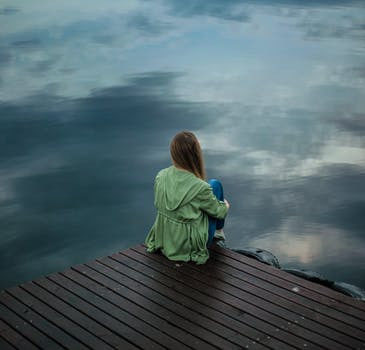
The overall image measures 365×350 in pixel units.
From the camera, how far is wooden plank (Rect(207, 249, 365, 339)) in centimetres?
382

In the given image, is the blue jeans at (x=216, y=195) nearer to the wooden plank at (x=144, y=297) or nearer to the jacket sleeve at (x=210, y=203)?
the jacket sleeve at (x=210, y=203)

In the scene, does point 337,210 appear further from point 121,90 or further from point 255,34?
point 255,34

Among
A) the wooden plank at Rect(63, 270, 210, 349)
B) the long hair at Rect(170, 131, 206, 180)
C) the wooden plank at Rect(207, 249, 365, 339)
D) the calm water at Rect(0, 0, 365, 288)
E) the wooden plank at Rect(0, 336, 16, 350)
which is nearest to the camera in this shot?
the wooden plank at Rect(0, 336, 16, 350)

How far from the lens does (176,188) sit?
447cm

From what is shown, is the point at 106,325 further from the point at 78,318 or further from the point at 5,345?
the point at 5,345

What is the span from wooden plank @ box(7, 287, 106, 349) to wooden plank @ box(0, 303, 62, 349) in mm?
126

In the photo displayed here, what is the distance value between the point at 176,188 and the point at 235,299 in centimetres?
93

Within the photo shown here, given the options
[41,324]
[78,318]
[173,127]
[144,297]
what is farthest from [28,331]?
[173,127]

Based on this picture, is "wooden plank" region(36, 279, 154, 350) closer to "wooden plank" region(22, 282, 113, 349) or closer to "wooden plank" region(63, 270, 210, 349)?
"wooden plank" region(22, 282, 113, 349)

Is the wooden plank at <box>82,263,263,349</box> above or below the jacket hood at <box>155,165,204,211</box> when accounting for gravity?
below

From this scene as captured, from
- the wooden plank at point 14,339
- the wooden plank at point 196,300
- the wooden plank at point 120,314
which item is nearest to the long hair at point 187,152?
the wooden plank at point 196,300

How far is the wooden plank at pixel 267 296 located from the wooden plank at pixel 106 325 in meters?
0.73

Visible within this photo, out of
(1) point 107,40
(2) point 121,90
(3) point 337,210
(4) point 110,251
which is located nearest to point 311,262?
(3) point 337,210

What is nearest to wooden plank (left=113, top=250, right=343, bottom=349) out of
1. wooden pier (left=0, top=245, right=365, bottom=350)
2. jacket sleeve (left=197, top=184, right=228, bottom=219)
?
wooden pier (left=0, top=245, right=365, bottom=350)
